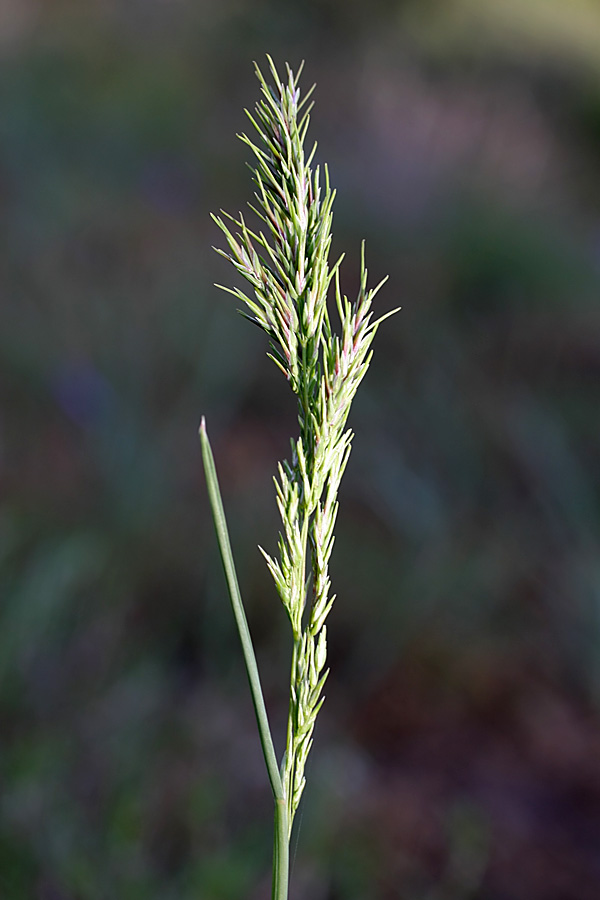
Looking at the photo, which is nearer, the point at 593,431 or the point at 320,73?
the point at 593,431

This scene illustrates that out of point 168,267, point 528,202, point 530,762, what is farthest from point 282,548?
point 528,202

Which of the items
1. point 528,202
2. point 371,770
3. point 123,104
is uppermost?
point 123,104

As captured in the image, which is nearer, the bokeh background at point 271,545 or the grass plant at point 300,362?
the grass plant at point 300,362

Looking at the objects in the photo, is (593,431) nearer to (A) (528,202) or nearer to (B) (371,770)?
(B) (371,770)

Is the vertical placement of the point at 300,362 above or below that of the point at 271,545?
above
